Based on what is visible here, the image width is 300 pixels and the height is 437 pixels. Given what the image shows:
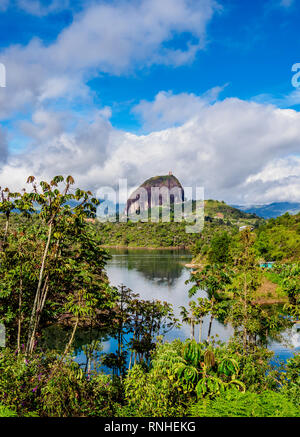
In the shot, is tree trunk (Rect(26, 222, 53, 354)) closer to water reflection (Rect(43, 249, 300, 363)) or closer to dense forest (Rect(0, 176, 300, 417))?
dense forest (Rect(0, 176, 300, 417))

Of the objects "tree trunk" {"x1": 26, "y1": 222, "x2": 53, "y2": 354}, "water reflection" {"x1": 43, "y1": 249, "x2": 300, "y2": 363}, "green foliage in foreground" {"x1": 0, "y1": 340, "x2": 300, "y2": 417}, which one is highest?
"tree trunk" {"x1": 26, "y1": 222, "x2": 53, "y2": 354}

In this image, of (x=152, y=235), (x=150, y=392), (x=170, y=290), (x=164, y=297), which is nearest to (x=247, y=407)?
(x=150, y=392)

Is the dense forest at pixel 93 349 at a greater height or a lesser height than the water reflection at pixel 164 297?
greater

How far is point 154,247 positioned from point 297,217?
170ft

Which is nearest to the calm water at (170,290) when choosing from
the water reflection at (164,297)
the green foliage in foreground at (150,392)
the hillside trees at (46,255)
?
the water reflection at (164,297)

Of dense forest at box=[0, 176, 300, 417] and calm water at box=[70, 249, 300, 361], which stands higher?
dense forest at box=[0, 176, 300, 417]

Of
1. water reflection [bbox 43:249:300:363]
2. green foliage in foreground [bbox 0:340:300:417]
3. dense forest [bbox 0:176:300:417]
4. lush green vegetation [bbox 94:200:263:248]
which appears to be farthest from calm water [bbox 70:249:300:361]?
lush green vegetation [bbox 94:200:263:248]

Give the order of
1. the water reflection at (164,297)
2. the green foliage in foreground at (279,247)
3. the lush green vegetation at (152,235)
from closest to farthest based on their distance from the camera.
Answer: the water reflection at (164,297) → the green foliage in foreground at (279,247) → the lush green vegetation at (152,235)

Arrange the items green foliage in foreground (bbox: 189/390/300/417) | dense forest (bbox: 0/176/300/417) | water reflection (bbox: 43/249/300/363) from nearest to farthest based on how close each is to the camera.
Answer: green foliage in foreground (bbox: 189/390/300/417)
dense forest (bbox: 0/176/300/417)
water reflection (bbox: 43/249/300/363)

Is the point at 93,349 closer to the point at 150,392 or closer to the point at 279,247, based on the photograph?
the point at 150,392

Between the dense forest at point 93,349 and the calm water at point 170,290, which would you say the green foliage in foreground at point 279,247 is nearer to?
the calm water at point 170,290
